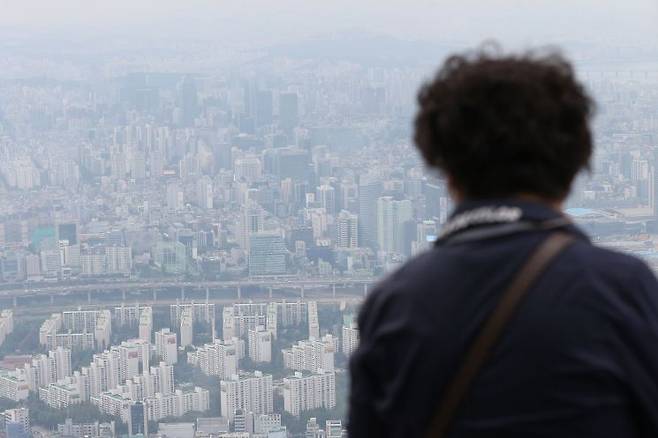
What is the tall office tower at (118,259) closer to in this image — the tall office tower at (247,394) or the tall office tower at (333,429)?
the tall office tower at (247,394)

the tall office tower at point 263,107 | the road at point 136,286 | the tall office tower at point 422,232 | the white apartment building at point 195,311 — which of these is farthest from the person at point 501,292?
the tall office tower at point 263,107

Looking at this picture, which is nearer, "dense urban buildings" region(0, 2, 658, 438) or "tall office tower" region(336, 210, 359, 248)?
"dense urban buildings" region(0, 2, 658, 438)

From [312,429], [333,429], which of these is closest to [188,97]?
[312,429]

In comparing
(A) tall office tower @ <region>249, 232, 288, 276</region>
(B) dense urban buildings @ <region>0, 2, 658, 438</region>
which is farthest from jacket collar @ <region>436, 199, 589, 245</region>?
(A) tall office tower @ <region>249, 232, 288, 276</region>

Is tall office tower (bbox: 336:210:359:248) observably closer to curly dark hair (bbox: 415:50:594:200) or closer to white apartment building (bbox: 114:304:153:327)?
white apartment building (bbox: 114:304:153:327)

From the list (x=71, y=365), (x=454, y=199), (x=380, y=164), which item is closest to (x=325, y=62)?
(x=380, y=164)
